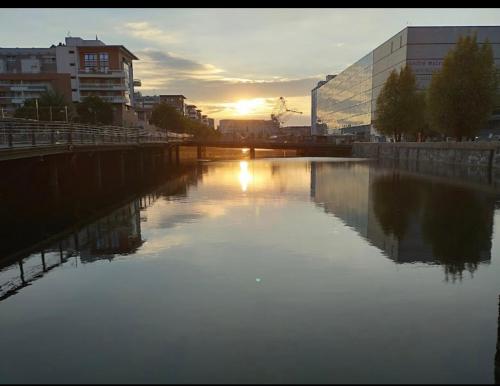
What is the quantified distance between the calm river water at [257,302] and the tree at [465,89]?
31.9 metres

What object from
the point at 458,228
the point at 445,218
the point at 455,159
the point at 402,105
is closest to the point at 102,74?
the point at 402,105

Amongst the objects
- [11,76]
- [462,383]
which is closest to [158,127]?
[11,76]

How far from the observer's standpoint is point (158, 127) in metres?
103

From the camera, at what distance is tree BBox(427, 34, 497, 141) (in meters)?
46.2

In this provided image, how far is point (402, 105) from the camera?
2623 inches

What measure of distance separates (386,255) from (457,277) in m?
2.42

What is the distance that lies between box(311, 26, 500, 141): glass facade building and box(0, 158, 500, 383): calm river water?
169ft

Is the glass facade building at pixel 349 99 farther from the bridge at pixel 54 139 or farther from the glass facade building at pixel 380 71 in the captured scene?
the bridge at pixel 54 139

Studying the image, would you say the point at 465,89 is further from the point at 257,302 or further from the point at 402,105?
the point at 257,302

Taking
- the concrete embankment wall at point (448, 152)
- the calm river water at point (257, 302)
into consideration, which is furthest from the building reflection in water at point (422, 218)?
the concrete embankment wall at point (448, 152)

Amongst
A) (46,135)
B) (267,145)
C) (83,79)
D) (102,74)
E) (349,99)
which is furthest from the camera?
(349,99)

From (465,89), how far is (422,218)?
3316 centimetres

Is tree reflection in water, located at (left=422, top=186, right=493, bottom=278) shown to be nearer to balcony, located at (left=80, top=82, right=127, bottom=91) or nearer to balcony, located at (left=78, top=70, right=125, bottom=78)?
balcony, located at (left=80, top=82, right=127, bottom=91)

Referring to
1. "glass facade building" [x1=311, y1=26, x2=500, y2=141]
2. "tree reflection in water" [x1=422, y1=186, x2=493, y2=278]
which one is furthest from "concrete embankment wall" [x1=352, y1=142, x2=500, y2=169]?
"tree reflection in water" [x1=422, y1=186, x2=493, y2=278]
